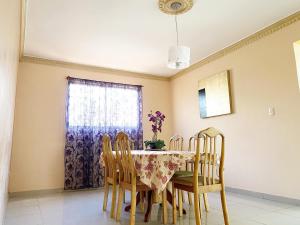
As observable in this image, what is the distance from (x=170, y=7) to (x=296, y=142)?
2.35 meters

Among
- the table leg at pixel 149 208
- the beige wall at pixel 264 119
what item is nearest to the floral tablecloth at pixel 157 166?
the table leg at pixel 149 208

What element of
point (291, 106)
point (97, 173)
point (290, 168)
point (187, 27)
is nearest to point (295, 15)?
point (291, 106)

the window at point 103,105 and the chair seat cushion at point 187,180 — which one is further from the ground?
the window at point 103,105

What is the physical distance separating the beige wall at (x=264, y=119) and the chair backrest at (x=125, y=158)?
2131 mm

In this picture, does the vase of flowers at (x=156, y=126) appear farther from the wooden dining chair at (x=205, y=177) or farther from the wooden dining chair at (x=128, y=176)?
the wooden dining chair at (x=205, y=177)

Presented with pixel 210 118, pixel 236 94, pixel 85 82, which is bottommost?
pixel 210 118

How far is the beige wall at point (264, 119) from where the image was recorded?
303 cm

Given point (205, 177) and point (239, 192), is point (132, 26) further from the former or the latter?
point (239, 192)

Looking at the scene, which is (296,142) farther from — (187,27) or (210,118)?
(187,27)

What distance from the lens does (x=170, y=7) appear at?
278cm

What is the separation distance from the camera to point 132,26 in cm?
324

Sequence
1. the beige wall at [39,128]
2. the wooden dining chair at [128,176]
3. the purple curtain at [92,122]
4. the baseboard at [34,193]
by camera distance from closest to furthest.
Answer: the wooden dining chair at [128,176] < the baseboard at [34,193] < the beige wall at [39,128] < the purple curtain at [92,122]

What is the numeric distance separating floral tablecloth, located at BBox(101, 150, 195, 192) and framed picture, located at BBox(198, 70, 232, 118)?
2066 millimetres

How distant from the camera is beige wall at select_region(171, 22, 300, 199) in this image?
9.94ft
